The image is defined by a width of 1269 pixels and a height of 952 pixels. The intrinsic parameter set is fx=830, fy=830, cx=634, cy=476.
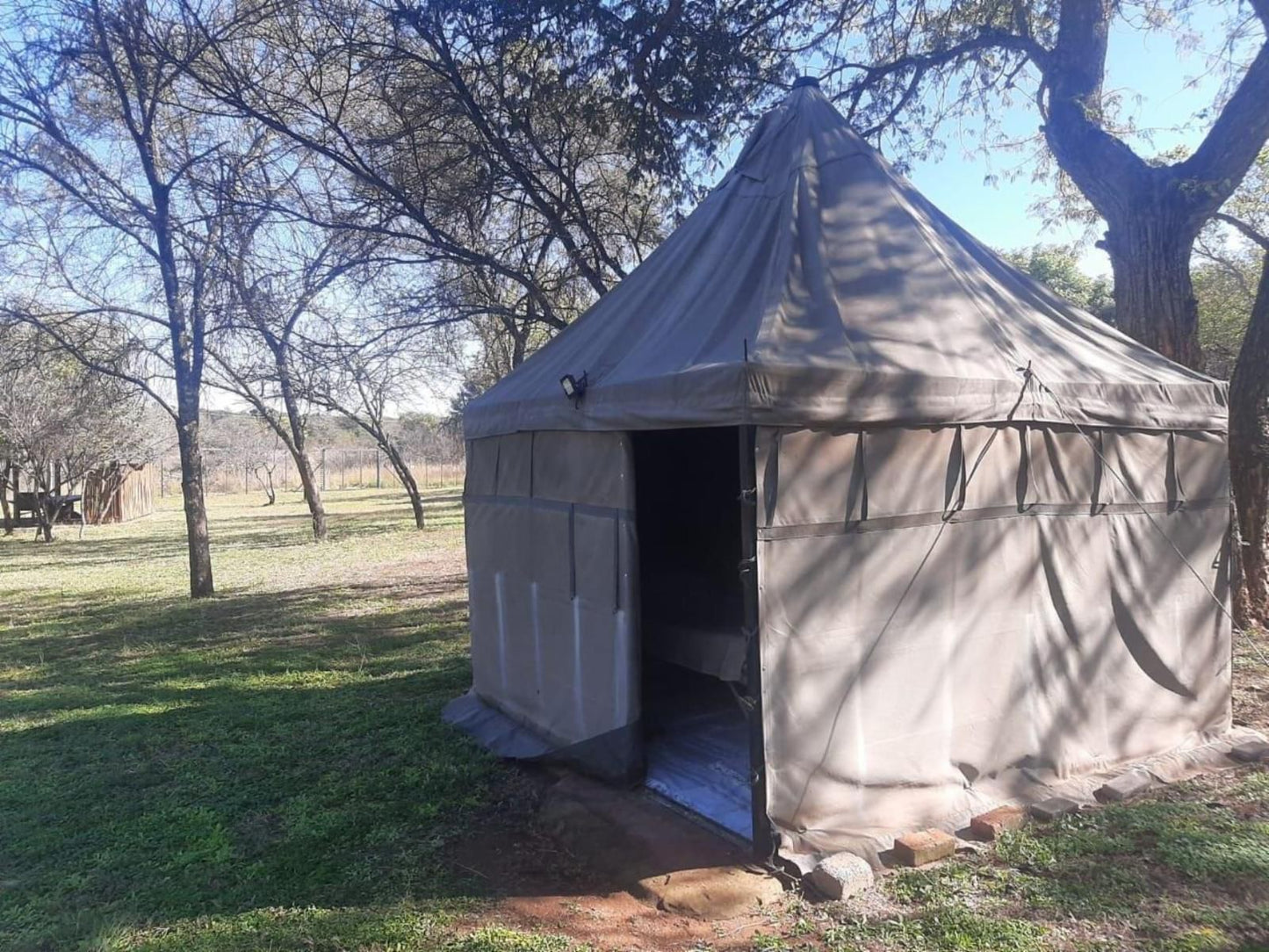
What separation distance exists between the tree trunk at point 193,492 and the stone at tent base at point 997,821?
10.2 metres

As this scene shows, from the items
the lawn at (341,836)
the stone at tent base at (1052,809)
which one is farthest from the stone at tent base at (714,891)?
the stone at tent base at (1052,809)

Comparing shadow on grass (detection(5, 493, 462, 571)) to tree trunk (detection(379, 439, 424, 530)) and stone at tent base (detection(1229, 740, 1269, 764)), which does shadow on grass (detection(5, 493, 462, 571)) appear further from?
stone at tent base (detection(1229, 740, 1269, 764))

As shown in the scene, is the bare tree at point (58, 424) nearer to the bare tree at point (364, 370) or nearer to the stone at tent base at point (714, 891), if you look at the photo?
the bare tree at point (364, 370)

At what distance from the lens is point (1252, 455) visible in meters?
6.14

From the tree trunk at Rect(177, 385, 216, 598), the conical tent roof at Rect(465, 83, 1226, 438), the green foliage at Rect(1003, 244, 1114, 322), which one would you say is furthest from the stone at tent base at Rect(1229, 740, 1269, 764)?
the green foliage at Rect(1003, 244, 1114, 322)

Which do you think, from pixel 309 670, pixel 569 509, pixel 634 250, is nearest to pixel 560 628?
pixel 569 509

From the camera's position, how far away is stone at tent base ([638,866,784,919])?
9.75 feet

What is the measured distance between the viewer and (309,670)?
689 centimetres

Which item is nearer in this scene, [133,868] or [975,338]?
[133,868]

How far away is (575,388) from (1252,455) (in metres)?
5.33

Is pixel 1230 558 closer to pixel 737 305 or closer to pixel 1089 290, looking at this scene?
pixel 737 305

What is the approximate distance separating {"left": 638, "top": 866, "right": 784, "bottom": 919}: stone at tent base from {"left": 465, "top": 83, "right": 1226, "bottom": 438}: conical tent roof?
1710mm

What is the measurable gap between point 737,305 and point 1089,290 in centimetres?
2050

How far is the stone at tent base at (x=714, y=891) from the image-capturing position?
2.97m
